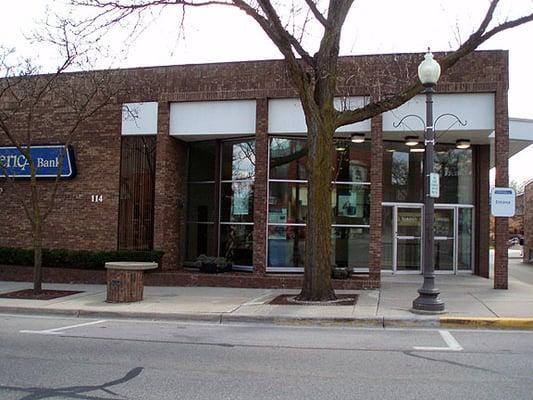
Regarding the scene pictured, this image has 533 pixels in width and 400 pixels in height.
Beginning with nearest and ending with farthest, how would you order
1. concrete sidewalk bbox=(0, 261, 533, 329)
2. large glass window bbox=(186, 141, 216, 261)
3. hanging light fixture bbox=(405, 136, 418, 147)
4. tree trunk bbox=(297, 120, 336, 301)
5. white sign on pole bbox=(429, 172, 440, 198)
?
concrete sidewalk bbox=(0, 261, 533, 329) < white sign on pole bbox=(429, 172, 440, 198) < tree trunk bbox=(297, 120, 336, 301) < hanging light fixture bbox=(405, 136, 418, 147) < large glass window bbox=(186, 141, 216, 261)

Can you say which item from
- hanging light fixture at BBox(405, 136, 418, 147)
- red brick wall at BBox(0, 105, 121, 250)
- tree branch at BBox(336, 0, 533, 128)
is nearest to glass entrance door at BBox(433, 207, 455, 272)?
hanging light fixture at BBox(405, 136, 418, 147)

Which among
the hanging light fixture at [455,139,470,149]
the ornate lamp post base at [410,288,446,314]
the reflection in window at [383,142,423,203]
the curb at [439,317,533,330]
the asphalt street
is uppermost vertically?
the hanging light fixture at [455,139,470,149]

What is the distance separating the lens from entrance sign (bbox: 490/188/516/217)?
549 inches

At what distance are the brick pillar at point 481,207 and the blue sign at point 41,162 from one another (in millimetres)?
12464

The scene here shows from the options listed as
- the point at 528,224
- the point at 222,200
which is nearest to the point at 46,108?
the point at 222,200

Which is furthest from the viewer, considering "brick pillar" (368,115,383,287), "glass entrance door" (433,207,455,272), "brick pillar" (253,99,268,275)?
"glass entrance door" (433,207,455,272)

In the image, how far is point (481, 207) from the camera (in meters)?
17.2

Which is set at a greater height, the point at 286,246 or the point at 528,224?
the point at 528,224

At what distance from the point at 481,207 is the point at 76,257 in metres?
12.3

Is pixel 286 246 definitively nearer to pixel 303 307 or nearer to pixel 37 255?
pixel 303 307

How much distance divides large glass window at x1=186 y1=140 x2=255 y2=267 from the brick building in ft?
0.12

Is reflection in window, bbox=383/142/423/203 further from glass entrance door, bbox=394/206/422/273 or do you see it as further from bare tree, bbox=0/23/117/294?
bare tree, bbox=0/23/117/294

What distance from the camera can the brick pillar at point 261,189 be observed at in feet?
51.4

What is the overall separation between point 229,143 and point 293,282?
16.8ft
